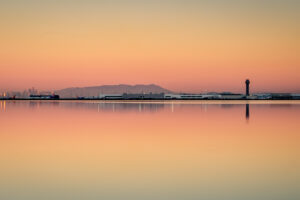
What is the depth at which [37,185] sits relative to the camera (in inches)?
386

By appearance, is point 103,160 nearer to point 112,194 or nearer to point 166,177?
point 166,177

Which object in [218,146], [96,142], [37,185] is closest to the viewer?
[37,185]

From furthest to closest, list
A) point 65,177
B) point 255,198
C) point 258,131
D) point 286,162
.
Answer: point 258,131 → point 286,162 → point 65,177 → point 255,198

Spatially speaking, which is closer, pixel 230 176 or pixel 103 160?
pixel 230 176

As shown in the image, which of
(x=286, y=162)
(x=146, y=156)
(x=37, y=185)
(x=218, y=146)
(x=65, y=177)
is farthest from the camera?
(x=218, y=146)

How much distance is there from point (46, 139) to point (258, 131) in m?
13.0

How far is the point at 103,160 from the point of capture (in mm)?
13258

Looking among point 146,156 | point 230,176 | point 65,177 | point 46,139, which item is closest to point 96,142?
point 46,139

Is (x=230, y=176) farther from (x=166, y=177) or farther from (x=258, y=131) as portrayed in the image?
(x=258, y=131)

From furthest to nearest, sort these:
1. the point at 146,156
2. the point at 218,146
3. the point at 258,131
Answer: the point at 258,131 < the point at 218,146 < the point at 146,156

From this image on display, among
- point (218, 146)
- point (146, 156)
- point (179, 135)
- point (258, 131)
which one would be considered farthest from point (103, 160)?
point (258, 131)

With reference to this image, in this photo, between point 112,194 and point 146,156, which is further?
point 146,156

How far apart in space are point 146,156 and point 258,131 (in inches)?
451

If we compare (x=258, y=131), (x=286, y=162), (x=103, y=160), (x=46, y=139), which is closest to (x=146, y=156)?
(x=103, y=160)
